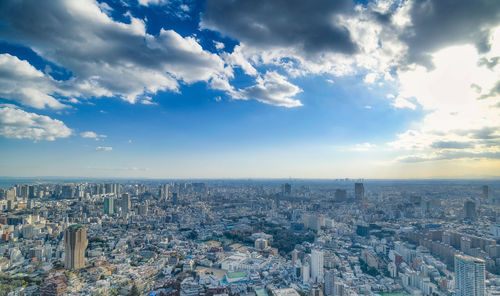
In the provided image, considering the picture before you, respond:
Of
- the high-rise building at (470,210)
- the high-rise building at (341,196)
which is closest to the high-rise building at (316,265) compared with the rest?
the high-rise building at (470,210)

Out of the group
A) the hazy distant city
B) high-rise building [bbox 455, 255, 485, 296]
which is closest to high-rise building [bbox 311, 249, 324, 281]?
the hazy distant city

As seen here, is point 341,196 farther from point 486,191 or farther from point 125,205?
point 125,205

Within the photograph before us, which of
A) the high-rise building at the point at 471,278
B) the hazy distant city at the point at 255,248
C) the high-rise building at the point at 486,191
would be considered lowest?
the hazy distant city at the point at 255,248

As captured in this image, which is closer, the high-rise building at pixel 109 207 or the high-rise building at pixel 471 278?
the high-rise building at pixel 471 278

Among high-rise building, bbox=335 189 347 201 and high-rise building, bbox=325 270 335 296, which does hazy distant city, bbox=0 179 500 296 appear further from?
high-rise building, bbox=335 189 347 201

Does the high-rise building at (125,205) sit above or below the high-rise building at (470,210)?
below

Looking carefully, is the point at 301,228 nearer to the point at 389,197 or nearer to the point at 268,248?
the point at 268,248

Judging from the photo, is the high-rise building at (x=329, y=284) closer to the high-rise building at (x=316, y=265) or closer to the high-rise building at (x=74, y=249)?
the high-rise building at (x=316, y=265)
